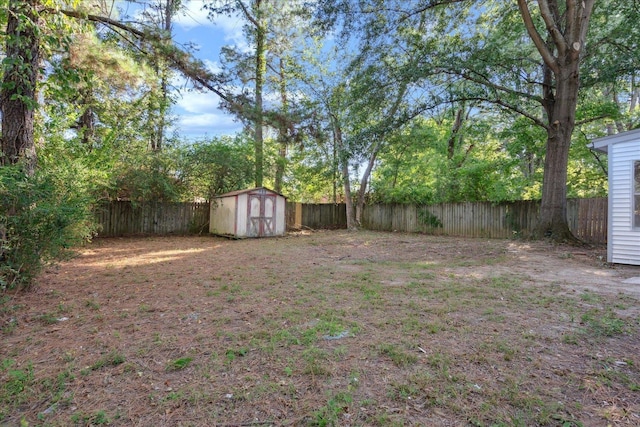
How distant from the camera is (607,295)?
4.07 m

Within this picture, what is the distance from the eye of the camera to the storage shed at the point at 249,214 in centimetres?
1166

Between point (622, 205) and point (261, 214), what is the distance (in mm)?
9797

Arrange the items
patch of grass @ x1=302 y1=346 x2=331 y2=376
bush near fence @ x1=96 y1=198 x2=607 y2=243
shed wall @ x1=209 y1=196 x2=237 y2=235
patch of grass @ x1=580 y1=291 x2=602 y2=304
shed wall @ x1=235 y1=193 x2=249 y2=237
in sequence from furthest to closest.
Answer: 1. shed wall @ x1=209 y1=196 x2=237 y2=235
2. shed wall @ x1=235 y1=193 x2=249 y2=237
3. bush near fence @ x1=96 y1=198 x2=607 y2=243
4. patch of grass @ x1=580 y1=291 x2=602 y2=304
5. patch of grass @ x1=302 y1=346 x2=331 y2=376

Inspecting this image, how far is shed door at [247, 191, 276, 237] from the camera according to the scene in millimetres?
11898

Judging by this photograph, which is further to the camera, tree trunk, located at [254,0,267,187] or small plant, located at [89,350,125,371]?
tree trunk, located at [254,0,267,187]

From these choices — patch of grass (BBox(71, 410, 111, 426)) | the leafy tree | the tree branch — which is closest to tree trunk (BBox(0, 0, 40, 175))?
patch of grass (BBox(71, 410, 111, 426))

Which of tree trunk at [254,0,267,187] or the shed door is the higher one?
tree trunk at [254,0,267,187]

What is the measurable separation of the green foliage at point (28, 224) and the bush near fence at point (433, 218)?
23.1ft

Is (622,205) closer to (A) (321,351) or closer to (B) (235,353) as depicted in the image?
(A) (321,351)

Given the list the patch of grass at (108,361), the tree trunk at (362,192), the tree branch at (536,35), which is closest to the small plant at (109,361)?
the patch of grass at (108,361)

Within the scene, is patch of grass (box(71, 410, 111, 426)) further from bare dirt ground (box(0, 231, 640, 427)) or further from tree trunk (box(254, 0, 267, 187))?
tree trunk (box(254, 0, 267, 187))

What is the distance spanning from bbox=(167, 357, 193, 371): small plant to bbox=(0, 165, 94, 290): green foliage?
2034 millimetres

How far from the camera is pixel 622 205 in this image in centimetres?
616

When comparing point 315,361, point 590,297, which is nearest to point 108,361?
point 315,361
